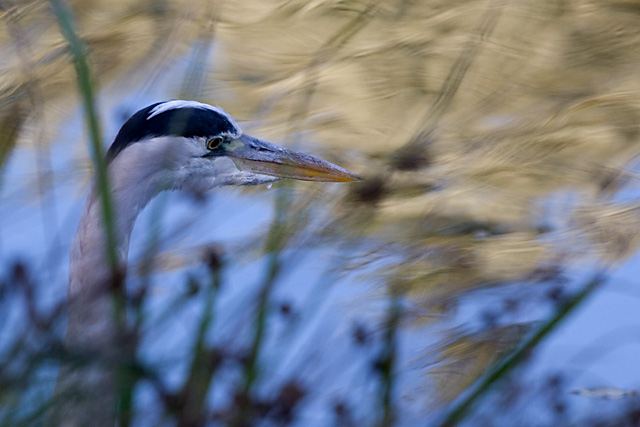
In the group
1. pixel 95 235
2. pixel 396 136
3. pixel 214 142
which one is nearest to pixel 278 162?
pixel 214 142

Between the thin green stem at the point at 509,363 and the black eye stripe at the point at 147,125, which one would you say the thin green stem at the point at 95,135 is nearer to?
the thin green stem at the point at 509,363

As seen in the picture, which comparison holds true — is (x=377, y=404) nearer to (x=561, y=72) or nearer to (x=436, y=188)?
(x=436, y=188)

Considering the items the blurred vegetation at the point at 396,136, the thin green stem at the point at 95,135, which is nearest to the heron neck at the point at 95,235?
the blurred vegetation at the point at 396,136

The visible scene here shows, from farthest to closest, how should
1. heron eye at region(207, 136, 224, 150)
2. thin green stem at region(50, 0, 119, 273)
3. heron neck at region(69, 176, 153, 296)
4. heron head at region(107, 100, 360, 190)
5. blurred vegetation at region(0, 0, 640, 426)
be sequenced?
heron eye at region(207, 136, 224, 150) → heron head at region(107, 100, 360, 190) → heron neck at region(69, 176, 153, 296) → blurred vegetation at region(0, 0, 640, 426) → thin green stem at region(50, 0, 119, 273)

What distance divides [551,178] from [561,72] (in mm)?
741

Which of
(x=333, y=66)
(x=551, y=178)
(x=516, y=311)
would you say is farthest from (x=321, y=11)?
(x=516, y=311)

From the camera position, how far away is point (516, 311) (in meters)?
1.21

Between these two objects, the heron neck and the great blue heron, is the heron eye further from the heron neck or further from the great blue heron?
the heron neck

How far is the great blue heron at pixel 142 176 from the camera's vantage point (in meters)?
0.95

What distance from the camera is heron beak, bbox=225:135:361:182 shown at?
1.87 meters

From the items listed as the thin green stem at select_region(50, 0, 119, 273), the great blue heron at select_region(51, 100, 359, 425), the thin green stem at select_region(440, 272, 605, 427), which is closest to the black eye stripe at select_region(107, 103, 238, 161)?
the great blue heron at select_region(51, 100, 359, 425)

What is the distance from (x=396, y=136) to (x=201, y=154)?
50.3 inches

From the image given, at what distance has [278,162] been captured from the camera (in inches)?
76.0

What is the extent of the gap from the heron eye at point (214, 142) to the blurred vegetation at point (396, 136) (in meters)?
0.12
